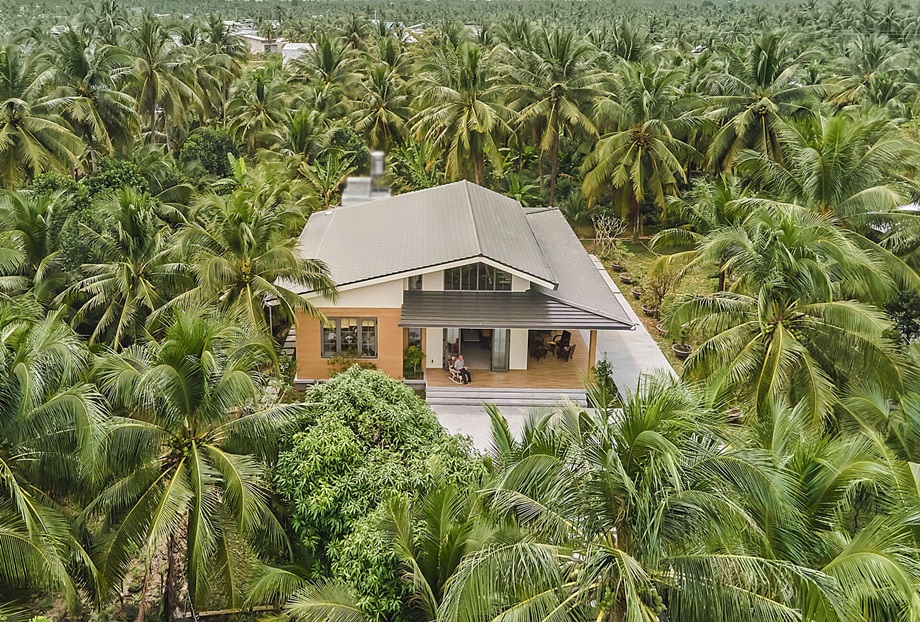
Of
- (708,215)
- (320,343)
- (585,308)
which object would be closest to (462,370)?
(585,308)

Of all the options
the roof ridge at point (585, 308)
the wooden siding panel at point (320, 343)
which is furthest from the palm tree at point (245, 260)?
the roof ridge at point (585, 308)

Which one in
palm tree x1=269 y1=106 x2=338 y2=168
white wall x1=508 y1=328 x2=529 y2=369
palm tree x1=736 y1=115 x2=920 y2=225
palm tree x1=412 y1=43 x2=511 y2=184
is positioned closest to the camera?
palm tree x1=736 y1=115 x2=920 y2=225

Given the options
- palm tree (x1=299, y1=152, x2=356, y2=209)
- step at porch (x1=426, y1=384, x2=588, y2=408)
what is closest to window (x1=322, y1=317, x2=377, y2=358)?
step at porch (x1=426, y1=384, x2=588, y2=408)

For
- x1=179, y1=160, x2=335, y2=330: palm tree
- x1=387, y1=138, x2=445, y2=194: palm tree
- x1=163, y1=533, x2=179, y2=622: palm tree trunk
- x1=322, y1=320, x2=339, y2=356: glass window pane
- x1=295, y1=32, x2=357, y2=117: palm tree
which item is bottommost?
x1=163, y1=533, x2=179, y2=622: palm tree trunk

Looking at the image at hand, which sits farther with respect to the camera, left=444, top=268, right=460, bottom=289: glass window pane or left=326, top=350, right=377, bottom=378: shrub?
left=444, top=268, right=460, bottom=289: glass window pane

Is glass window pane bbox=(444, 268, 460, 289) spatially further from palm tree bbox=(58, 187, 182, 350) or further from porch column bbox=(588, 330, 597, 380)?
palm tree bbox=(58, 187, 182, 350)

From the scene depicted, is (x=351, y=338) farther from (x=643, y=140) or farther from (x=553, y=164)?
(x=553, y=164)

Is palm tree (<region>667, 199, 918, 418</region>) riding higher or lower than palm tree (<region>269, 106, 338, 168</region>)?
lower
